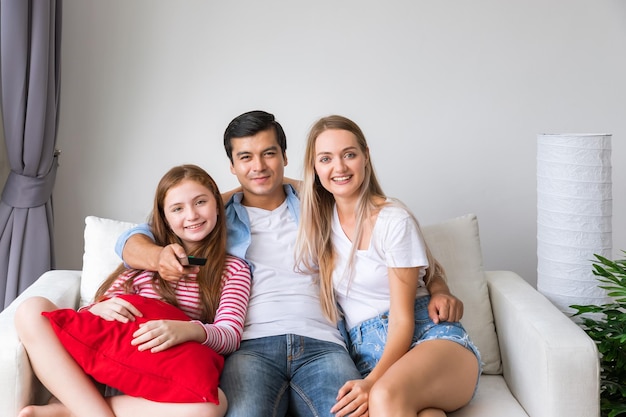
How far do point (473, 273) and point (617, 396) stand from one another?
54 cm

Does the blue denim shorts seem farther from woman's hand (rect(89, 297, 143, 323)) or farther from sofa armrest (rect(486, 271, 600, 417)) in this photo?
woman's hand (rect(89, 297, 143, 323))

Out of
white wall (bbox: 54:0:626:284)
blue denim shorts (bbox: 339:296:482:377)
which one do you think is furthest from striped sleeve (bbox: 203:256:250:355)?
white wall (bbox: 54:0:626:284)

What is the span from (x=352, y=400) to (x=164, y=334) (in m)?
0.48

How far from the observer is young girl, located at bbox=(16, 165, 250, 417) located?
5.65 ft

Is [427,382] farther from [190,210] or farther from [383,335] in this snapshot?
[190,210]

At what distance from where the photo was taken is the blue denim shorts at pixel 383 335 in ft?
6.29

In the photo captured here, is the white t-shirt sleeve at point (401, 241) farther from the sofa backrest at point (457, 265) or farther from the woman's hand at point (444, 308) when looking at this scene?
the sofa backrest at point (457, 265)

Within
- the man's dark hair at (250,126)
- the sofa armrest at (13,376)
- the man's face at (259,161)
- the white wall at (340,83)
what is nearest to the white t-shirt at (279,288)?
the man's face at (259,161)

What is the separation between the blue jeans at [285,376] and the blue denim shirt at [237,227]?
0.29 meters

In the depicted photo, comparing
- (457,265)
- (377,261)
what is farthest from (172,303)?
(457,265)

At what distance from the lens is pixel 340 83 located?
2855 mm

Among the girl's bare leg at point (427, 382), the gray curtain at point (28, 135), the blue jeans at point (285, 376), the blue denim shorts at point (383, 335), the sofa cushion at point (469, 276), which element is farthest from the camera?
the gray curtain at point (28, 135)

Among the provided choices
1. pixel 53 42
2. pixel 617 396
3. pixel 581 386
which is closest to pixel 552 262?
pixel 617 396

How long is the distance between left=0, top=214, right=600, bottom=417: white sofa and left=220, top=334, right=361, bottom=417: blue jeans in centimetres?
34
